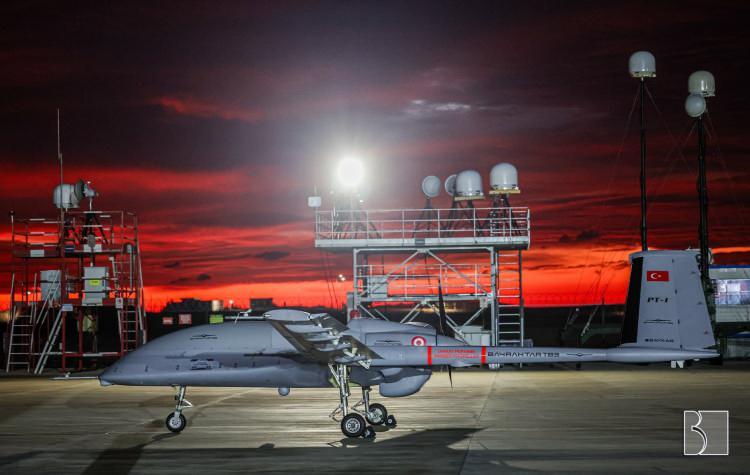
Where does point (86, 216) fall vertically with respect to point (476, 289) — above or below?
above

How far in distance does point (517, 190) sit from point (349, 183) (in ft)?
26.9

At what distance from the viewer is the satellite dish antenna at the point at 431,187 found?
44.4 meters

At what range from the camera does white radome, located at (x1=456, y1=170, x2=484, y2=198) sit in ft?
138

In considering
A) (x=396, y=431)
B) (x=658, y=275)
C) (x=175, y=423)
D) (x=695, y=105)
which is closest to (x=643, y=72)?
(x=695, y=105)

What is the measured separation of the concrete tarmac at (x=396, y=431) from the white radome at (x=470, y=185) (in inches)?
417

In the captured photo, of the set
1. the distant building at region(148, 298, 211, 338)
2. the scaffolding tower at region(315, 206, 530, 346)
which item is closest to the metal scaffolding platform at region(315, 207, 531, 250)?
the scaffolding tower at region(315, 206, 530, 346)

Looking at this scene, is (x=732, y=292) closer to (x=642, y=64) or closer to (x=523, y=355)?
(x=642, y=64)

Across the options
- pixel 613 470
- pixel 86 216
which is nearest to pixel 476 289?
pixel 86 216

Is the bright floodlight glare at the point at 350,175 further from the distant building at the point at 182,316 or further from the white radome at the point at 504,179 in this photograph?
the distant building at the point at 182,316

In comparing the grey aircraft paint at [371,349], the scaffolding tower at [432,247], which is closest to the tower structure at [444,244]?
the scaffolding tower at [432,247]

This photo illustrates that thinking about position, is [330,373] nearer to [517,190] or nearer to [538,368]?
[517,190]

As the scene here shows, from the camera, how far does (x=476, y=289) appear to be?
1652 inches

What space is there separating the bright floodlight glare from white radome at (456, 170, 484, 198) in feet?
15.9

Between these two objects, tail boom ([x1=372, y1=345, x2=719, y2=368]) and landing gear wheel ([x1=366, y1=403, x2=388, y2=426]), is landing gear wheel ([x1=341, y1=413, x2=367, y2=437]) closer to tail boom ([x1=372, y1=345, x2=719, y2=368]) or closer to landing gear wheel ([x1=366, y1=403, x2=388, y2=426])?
tail boom ([x1=372, y1=345, x2=719, y2=368])
